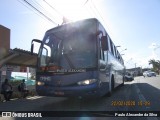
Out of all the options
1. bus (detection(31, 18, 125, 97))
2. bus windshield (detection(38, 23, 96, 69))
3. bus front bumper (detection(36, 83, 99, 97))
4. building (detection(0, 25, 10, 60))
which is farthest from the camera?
building (detection(0, 25, 10, 60))

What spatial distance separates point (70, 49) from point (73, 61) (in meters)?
0.55

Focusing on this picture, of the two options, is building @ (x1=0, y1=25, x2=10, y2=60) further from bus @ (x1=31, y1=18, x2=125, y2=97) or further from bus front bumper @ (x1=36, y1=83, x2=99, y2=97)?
bus front bumper @ (x1=36, y1=83, x2=99, y2=97)

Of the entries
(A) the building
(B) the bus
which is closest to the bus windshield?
(B) the bus

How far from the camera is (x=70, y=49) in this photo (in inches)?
399

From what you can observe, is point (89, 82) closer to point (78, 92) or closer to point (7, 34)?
point (78, 92)

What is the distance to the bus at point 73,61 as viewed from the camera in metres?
9.52

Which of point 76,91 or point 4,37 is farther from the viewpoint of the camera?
point 4,37

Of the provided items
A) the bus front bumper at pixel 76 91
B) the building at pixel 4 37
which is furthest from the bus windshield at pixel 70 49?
the building at pixel 4 37

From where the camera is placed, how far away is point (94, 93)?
9.50 metres

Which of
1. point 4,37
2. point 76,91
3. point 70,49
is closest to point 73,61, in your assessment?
point 70,49

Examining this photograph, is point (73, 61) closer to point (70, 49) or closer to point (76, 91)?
point (70, 49)

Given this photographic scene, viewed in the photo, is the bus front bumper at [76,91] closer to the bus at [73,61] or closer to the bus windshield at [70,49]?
the bus at [73,61]

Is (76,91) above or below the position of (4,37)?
below

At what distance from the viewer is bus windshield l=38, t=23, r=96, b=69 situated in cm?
983
